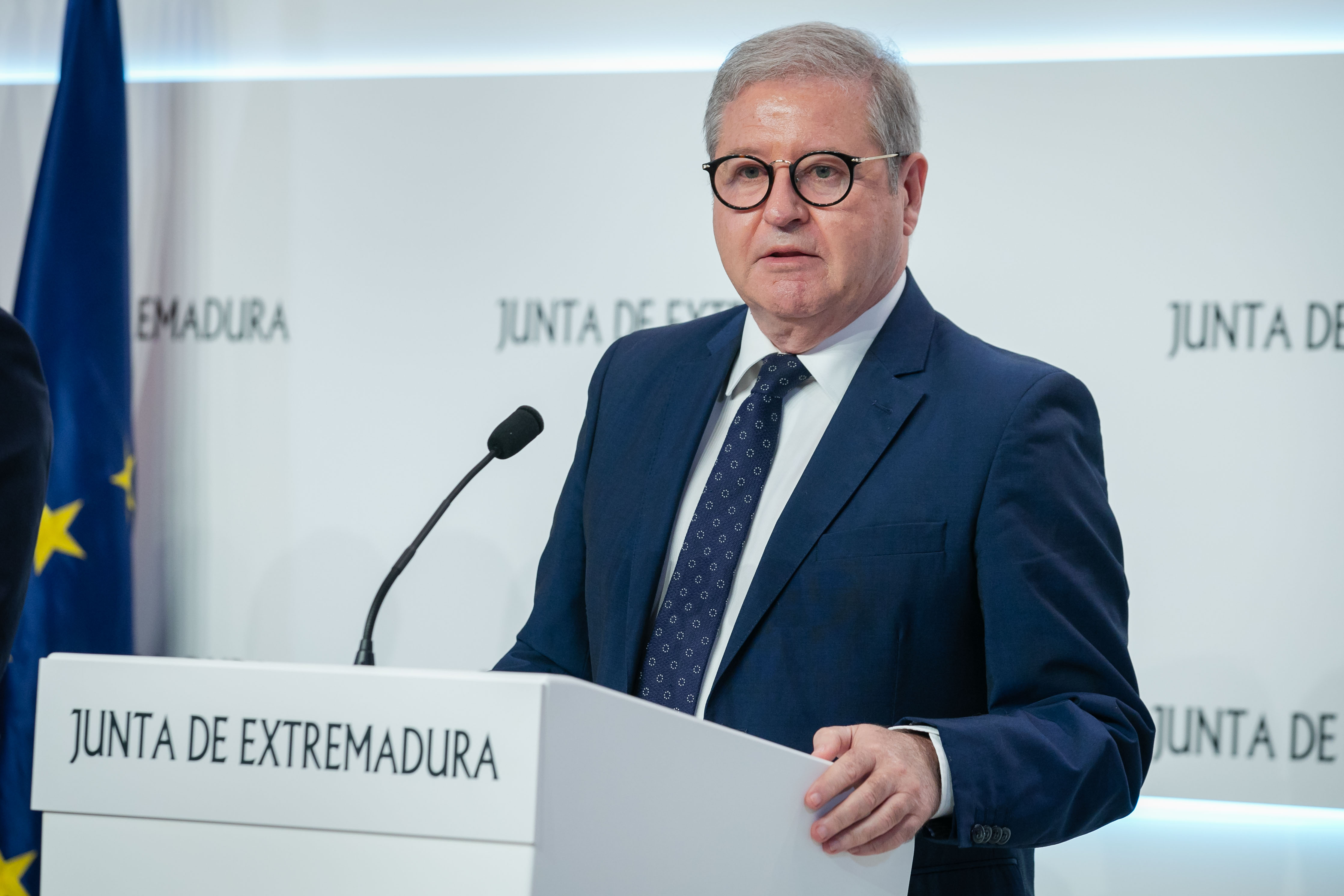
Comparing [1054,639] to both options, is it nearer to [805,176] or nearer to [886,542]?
[886,542]

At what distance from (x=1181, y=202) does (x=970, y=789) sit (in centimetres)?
193

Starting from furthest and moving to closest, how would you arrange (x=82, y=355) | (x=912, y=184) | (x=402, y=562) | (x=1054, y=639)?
(x=82, y=355), (x=912, y=184), (x=402, y=562), (x=1054, y=639)

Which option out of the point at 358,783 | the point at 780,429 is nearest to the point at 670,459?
the point at 780,429

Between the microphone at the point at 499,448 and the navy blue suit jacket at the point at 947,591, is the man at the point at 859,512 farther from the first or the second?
the microphone at the point at 499,448

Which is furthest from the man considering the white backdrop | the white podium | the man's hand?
the white backdrop

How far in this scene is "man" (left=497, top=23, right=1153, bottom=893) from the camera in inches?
57.6

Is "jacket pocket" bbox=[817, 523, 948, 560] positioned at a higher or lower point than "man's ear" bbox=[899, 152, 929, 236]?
lower

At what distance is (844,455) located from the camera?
158 cm

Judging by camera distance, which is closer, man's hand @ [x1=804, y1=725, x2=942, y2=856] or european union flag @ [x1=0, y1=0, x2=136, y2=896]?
man's hand @ [x1=804, y1=725, x2=942, y2=856]

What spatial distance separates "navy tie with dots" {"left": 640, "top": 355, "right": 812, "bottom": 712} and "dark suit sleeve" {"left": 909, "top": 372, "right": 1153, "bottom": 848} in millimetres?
309

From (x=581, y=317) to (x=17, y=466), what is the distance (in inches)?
64.3

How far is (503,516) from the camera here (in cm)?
298

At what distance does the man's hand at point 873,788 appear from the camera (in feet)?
3.34

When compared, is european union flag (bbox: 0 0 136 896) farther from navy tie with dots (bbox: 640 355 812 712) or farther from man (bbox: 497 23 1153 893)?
navy tie with dots (bbox: 640 355 812 712)
